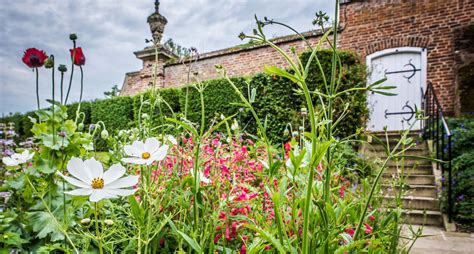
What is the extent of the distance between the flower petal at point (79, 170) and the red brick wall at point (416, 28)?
8.70 meters

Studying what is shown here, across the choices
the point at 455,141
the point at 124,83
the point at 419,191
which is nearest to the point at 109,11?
the point at 419,191

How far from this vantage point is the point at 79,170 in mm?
732

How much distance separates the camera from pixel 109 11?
4363 millimetres

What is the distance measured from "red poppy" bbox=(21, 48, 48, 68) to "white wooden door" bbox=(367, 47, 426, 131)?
25.5ft

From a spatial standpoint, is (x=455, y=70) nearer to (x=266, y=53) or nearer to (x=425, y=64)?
(x=425, y=64)

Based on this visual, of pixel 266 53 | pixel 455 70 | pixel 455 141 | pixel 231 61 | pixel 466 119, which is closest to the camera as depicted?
pixel 455 141

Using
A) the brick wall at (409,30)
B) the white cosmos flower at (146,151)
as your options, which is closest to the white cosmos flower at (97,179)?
the white cosmos flower at (146,151)

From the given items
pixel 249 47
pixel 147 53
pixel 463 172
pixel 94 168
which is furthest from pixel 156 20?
pixel 94 168

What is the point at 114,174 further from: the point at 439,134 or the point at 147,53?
the point at 147,53

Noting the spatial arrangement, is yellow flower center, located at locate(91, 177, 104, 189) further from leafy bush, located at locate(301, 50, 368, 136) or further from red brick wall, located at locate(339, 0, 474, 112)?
red brick wall, located at locate(339, 0, 474, 112)

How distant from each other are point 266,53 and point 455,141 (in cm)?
553

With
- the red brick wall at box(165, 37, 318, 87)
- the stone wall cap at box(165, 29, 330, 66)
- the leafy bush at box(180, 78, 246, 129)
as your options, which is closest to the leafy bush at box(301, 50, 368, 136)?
the stone wall cap at box(165, 29, 330, 66)

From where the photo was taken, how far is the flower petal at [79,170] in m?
0.72

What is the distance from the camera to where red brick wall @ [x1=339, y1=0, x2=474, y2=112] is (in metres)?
7.75
